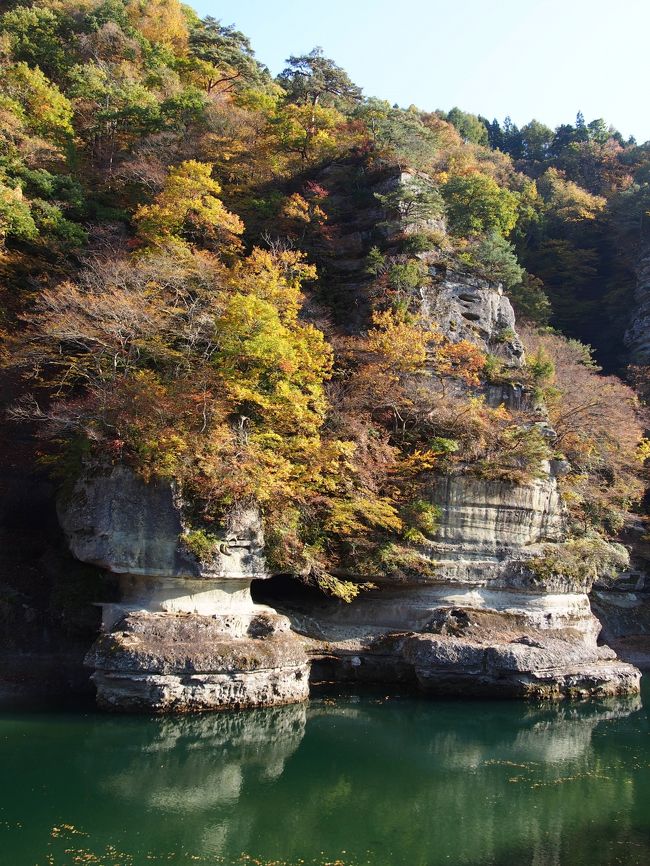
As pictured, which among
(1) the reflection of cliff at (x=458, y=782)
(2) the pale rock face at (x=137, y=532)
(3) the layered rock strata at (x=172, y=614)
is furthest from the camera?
(2) the pale rock face at (x=137, y=532)

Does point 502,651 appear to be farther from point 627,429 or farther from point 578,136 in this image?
point 578,136

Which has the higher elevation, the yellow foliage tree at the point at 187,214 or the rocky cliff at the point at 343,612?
the yellow foliage tree at the point at 187,214

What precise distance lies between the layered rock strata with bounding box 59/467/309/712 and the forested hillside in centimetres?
64

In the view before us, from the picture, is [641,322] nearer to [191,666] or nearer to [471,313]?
[471,313]

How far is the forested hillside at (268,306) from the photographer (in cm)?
1866

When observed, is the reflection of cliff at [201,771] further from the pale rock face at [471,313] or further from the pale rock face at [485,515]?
the pale rock face at [471,313]

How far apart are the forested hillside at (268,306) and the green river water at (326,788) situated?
458 centimetres

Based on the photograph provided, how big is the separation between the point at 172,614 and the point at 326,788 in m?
6.34

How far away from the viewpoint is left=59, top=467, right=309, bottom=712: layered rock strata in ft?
52.3

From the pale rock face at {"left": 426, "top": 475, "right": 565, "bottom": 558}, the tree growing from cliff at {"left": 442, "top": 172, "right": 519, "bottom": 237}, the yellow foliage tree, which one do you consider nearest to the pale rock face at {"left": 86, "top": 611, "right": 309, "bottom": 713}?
the pale rock face at {"left": 426, "top": 475, "right": 565, "bottom": 558}

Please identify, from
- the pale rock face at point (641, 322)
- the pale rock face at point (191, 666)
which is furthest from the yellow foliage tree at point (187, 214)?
the pale rock face at point (641, 322)

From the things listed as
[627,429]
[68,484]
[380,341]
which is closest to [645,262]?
[627,429]

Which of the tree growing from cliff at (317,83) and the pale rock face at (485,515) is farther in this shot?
the tree growing from cliff at (317,83)

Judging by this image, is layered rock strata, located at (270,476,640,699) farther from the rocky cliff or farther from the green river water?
the green river water
